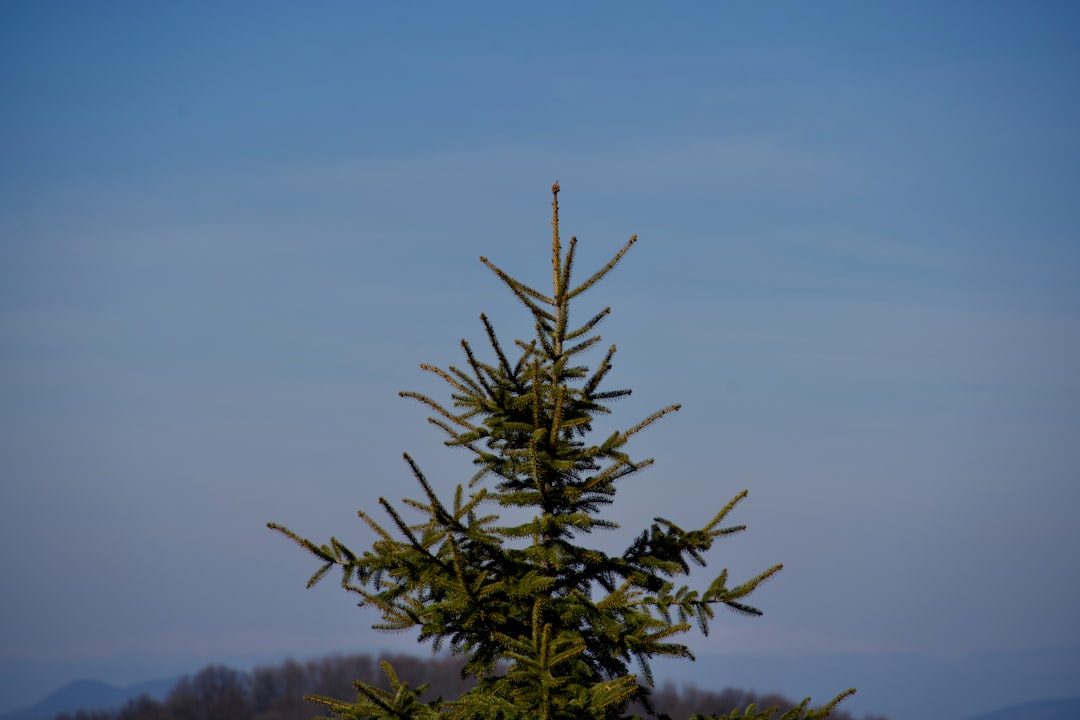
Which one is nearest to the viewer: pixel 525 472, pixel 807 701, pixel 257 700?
pixel 807 701

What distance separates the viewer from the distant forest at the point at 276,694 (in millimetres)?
152625

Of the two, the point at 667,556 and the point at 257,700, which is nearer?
the point at 667,556

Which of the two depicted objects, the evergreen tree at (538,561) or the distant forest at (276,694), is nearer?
the evergreen tree at (538,561)

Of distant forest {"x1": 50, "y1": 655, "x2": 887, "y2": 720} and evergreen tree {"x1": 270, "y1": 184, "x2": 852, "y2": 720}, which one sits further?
distant forest {"x1": 50, "y1": 655, "x2": 887, "y2": 720}

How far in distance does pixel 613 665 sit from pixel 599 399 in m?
2.52

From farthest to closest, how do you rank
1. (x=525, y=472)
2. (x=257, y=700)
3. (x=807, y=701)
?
(x=257, y=700), (x=525, y=472), (x=807, y=701)

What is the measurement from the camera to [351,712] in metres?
9.87

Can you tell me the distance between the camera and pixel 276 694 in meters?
159

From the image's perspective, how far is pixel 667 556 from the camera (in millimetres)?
10781

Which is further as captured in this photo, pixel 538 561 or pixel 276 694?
pixel 276 694

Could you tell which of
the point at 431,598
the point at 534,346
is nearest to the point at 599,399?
the point at 534,346

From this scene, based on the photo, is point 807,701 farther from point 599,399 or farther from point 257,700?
point 257,700

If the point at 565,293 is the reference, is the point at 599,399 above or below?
below

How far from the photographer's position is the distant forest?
153 m
